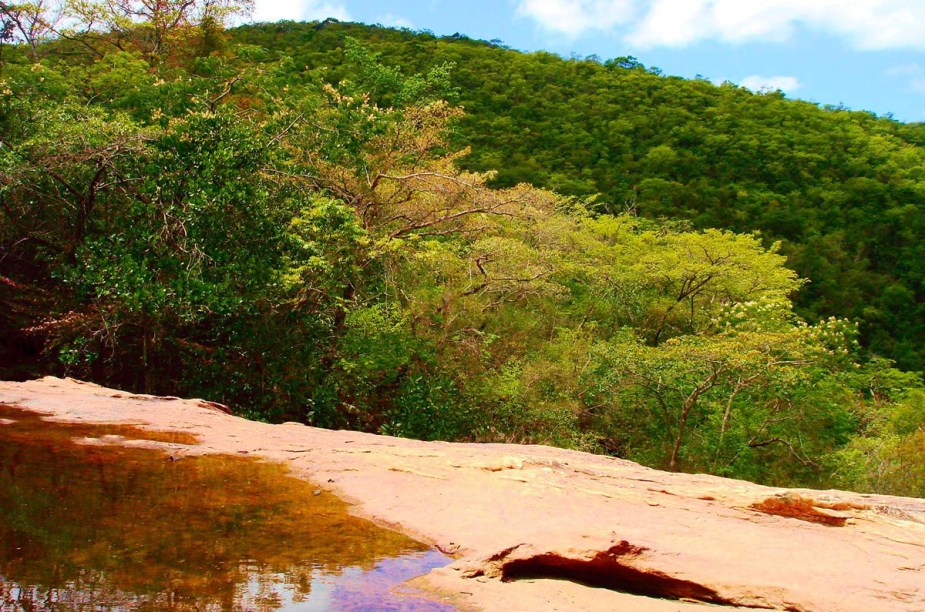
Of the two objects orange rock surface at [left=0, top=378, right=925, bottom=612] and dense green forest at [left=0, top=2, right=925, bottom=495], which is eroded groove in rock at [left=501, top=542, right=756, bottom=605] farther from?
dense green forest at [left=0, top=2, right=925, bottom=495]

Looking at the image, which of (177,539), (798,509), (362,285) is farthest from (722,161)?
(177,539)

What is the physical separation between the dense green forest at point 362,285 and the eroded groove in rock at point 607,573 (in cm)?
678

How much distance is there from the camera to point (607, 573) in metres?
3.67

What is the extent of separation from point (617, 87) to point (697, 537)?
133ft

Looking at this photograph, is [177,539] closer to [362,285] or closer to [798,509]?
[798,509]

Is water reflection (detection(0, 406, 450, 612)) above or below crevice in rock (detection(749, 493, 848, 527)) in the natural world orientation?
below

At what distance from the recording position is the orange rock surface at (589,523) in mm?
3467

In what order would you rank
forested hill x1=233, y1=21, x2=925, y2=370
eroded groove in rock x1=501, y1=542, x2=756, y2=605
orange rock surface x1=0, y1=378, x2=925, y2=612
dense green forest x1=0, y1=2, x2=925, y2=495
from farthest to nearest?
forested hill x1=233, y1=21, x2=925, y2=370, dense green forest x1=0, y1=2, x2=925, y2=495, eroded groove in rock x1=501, y1=542, x2=756, y2=605, orange rock surface x1=0, y1=378, x2=925, y2=612

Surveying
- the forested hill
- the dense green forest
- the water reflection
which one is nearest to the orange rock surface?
the water reflection

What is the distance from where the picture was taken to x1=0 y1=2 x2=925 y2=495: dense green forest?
10078mm

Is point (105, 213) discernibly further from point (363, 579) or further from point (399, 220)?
point (363, 579)

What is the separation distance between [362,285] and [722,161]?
29.5m

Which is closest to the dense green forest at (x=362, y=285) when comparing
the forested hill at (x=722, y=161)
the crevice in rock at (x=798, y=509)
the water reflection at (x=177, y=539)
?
the water reflection at (x=177, y=539)

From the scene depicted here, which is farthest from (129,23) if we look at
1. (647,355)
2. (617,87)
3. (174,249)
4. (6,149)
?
(617,87)
